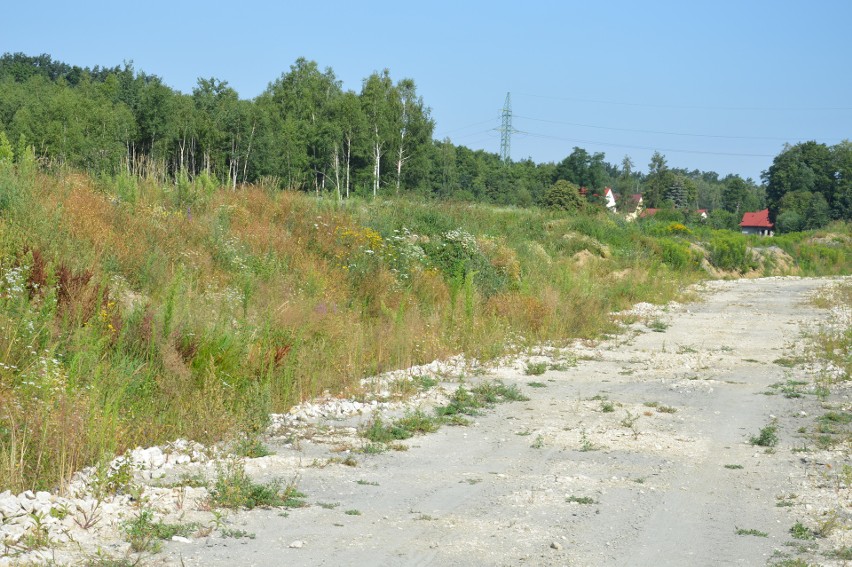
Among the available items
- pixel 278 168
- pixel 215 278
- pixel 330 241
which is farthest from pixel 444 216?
pixel 278 168

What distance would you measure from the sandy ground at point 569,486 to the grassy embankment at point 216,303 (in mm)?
1301

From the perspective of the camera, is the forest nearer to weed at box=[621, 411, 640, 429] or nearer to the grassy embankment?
the grassy embankment

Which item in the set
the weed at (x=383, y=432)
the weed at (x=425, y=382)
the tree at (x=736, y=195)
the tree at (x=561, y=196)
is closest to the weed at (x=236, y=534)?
the weed at (x=383, y=432)

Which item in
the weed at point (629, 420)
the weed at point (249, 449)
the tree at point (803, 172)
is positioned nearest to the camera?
the weed at point (249, 449)

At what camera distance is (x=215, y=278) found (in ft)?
45.6

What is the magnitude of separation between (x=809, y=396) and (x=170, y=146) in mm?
57952

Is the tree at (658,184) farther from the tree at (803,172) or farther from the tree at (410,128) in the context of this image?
the tree at (410,128)

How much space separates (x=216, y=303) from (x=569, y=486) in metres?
6.45

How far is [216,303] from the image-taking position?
1218cm

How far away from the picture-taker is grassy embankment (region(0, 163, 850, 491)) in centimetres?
794

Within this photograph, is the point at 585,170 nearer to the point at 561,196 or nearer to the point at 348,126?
the point at 561,196

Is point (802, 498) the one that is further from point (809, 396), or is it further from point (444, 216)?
point (444, 216)

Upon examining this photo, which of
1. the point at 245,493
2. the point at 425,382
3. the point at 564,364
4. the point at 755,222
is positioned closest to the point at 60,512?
the point at 245,493

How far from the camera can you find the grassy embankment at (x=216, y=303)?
7938mm
